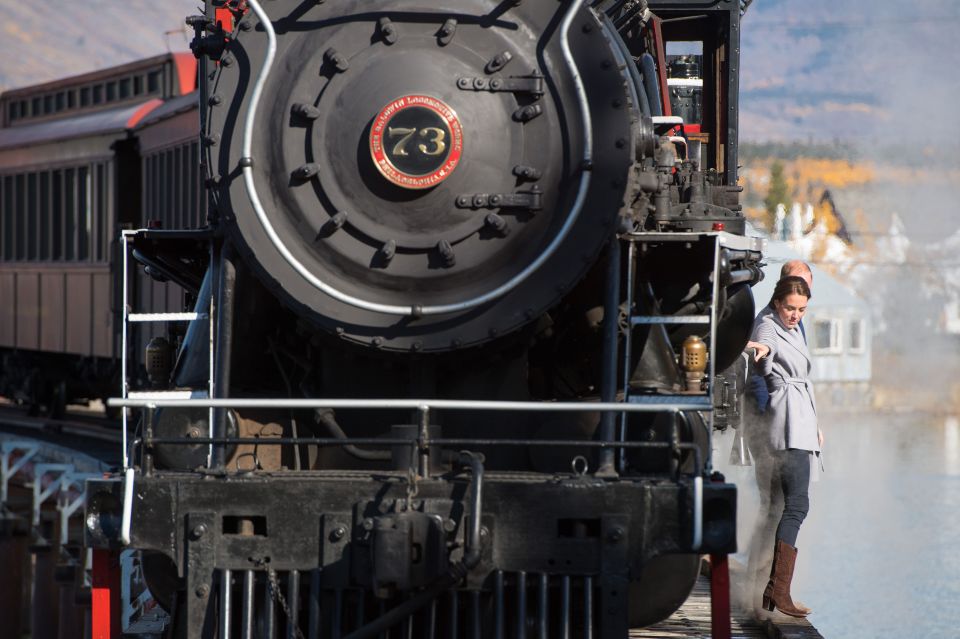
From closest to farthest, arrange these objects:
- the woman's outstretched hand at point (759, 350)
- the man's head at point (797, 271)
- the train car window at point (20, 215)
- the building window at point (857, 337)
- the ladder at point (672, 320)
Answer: the ladder at point (672, 320) < the woman's outstretched hand at point (759, 350) < the man's head at point (797, 271) < the train car window at point (20, 215) < the building window at point (857, 337)

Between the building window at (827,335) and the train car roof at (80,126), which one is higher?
the train car roof at (80,126)

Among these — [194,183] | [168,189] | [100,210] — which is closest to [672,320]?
[194,183]

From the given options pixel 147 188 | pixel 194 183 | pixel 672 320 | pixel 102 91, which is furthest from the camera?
pixel 102 91

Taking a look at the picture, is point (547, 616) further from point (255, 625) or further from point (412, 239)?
point (412, 239)

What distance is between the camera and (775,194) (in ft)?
153

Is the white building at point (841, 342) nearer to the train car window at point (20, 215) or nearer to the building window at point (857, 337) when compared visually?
the building window at point (857, 337)

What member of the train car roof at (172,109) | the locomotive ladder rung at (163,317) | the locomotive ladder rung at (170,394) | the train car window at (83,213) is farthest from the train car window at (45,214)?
the locomotive ladder rung at (170,394)

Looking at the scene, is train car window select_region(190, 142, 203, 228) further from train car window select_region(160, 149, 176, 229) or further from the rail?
the rail

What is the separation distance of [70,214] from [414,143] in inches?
503

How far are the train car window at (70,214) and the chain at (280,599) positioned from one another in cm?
1291

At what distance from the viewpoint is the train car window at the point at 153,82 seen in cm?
1811

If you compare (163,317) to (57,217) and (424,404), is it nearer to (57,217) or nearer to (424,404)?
(424,404)

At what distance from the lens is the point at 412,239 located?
232 inches

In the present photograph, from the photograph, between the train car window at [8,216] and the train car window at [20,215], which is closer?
the train car window at [20,215]
